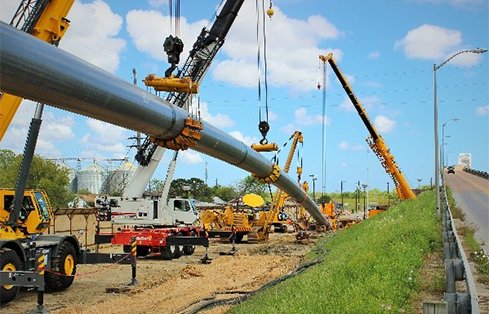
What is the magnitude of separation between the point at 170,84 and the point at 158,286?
8226 mm

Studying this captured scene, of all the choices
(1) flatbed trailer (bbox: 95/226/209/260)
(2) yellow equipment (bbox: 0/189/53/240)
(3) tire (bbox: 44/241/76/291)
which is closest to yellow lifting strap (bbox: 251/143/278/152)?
(1) flatbed trailer (bbox: 95/226/209/260)

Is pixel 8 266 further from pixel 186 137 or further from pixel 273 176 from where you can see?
pixel 273 176

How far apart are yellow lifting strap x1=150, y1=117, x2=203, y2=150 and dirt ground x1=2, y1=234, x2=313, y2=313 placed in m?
3.76

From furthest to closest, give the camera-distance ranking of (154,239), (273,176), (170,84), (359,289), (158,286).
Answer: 1. (154,239)
2. (273,176)
3. (158,286)
4. (170,84)
5. (359,289)

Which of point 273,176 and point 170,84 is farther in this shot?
point 273,176

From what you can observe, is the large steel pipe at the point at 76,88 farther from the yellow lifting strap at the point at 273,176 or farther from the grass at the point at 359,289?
the yellow lifting strap at the point at 273,176

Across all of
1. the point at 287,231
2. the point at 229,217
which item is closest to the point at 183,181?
the point at 287,231

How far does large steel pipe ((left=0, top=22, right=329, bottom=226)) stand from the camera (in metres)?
7.86

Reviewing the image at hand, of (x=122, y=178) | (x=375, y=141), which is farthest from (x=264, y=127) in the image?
(x=122, y=178)

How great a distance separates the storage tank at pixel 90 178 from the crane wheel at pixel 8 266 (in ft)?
322

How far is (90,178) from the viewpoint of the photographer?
11456 cm

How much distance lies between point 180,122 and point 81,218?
24.8 metres

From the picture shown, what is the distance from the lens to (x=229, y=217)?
39.7 metres

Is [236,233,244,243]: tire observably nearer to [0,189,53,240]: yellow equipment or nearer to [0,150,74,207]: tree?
[0,189,53,240]: yellow equipment
